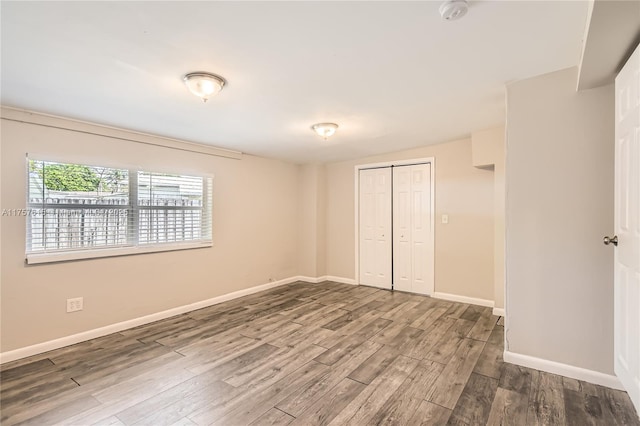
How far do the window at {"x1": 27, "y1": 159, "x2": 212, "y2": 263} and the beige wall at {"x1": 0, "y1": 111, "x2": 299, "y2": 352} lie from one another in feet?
0.32

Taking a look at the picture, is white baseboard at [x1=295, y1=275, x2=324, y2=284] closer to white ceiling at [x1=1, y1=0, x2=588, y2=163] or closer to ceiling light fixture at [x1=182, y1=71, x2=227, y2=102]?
white ceiling at [x1=1, y1=0, x2=588, y2=163]

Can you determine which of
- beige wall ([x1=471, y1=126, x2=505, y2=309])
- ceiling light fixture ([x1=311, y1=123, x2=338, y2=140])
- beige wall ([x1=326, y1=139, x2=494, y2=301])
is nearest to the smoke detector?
ceiling light fixture ([x1=311, y1=123, x2=338, y2=140])

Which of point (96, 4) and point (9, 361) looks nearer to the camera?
point (96, 4)

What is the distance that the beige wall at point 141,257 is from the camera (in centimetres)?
264

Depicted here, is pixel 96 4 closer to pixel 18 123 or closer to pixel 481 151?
pixel 18 123

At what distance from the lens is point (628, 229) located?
1.70 m

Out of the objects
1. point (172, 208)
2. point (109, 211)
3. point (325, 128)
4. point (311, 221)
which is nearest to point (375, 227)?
point (311, 221)

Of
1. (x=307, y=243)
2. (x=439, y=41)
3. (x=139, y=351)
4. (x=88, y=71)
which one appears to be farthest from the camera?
(x=307, y=243)

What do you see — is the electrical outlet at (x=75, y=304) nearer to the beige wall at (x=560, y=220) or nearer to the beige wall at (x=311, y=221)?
the beige wall at (x=311, y=221)

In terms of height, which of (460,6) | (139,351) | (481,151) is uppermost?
(460,6)

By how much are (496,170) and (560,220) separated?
1.56 metres

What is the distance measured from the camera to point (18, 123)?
8.73 ft

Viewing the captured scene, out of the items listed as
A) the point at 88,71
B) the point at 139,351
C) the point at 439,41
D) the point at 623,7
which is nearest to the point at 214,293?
the point at 139,351

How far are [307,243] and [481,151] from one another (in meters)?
3.28
